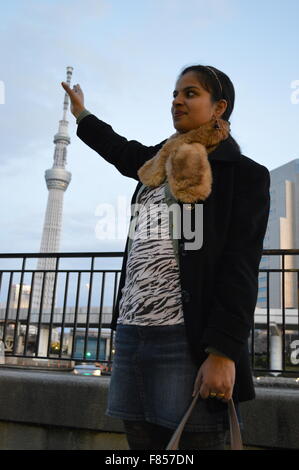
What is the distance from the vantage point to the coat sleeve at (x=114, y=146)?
2.27 metres

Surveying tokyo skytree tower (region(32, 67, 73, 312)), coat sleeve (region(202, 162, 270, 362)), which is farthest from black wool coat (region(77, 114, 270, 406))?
tokyo skytree tower (region(32, 67, 73, 312))

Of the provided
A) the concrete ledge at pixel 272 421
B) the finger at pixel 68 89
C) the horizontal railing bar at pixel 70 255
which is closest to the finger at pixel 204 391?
the concrete ledge at pixel 272 421

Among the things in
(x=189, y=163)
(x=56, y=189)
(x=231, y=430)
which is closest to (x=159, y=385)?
(x=231, y=430)

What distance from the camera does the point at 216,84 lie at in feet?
6.24

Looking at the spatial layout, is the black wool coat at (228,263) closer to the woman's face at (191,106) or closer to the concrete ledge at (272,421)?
the woman's face at (191,106)

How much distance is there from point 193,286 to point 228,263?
0.49ft

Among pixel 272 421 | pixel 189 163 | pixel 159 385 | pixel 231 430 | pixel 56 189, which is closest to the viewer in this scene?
pixel 231 430

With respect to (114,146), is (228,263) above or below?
below

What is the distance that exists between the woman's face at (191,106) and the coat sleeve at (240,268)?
29 centimetres

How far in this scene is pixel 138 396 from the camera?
155 cm

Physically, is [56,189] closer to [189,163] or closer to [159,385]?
[189,163]

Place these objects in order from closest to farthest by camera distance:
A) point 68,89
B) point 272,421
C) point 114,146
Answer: point 114,146
point 68,89
point 272,421
